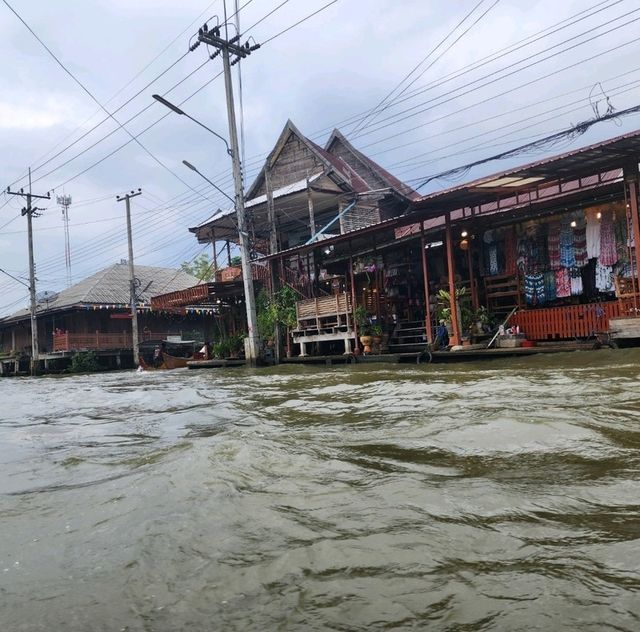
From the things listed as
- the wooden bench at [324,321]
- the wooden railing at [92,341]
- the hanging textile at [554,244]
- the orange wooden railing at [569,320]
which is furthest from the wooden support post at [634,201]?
the wooden railing at [92,341]

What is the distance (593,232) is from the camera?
1180 cm

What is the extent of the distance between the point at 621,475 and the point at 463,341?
32.6 feet

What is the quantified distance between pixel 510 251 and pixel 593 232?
2.04 m

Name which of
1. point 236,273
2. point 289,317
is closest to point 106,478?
point 289,317

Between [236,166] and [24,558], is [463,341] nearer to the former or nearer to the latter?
[236,166]

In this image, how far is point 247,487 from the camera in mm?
2918

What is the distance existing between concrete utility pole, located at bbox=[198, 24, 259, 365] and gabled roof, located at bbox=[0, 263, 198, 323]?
11.9 metres

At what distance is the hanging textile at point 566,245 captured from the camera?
40.1 ft

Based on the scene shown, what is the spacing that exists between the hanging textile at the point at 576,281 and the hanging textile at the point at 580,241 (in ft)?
0.56

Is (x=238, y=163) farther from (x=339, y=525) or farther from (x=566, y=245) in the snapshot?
(x=339, y=525)

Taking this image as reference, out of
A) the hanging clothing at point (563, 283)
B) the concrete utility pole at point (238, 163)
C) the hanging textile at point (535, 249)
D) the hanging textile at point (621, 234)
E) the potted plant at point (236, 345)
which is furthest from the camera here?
the potted plant at point (236, 345)

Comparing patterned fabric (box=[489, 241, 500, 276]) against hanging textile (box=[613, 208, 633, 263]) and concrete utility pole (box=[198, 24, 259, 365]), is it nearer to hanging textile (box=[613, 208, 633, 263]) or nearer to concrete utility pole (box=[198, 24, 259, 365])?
hanging textile (box=[613, 208, 633, 263])

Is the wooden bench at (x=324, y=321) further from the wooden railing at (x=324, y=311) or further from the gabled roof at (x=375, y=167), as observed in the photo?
the gabled roof at (x=375, y=167)

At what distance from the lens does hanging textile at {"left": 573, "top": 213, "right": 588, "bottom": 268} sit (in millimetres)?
12000
